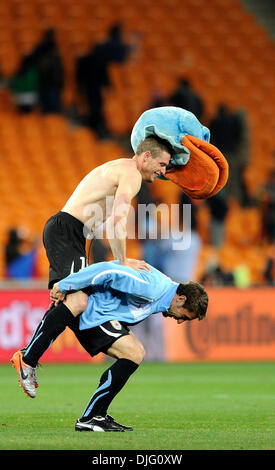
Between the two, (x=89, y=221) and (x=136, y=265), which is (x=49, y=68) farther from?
(x=136, y=265)

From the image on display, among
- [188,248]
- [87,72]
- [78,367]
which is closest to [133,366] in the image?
[78,367]

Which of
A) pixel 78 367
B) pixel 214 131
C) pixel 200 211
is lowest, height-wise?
pixel 78 367

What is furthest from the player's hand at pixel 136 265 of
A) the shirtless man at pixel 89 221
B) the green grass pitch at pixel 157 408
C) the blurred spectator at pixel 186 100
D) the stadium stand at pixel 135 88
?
the blurred spectator at pixel 186 100

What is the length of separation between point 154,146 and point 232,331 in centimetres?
785

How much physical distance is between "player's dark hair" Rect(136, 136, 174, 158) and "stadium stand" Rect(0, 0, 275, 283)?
804 cm

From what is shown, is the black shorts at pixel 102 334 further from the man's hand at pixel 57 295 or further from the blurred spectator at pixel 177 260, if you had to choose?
the blurred spectator at pixel 177 260

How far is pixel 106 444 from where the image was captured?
20.1 feet

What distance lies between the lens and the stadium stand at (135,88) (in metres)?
17.9

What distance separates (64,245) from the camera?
287 inches

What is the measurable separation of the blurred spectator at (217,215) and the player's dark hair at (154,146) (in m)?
9.45

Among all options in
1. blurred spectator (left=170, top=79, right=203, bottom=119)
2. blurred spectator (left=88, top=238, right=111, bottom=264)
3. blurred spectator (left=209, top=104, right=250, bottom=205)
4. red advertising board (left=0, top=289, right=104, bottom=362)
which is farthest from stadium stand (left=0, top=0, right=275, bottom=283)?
blurred spectator (left=170, top=79, right=203, bottom=119)

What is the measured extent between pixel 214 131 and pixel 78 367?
546 centimetres

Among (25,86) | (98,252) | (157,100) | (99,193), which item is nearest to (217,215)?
(157,100)
